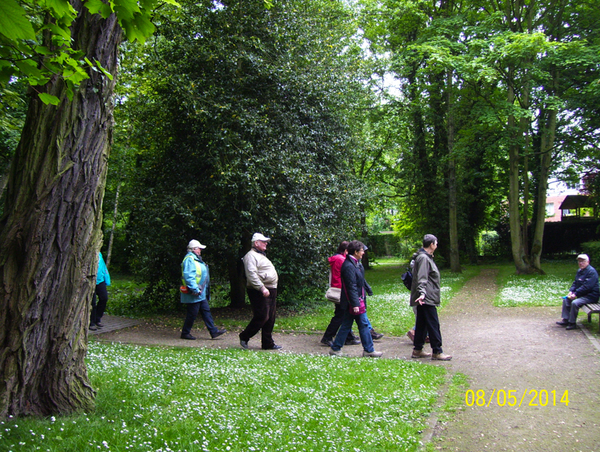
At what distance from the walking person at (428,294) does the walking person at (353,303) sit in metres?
0.90

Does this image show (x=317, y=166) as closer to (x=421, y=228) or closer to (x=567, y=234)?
(x=421, y=228)

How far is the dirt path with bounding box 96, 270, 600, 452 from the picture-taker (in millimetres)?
4812

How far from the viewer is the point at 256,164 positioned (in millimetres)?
12031

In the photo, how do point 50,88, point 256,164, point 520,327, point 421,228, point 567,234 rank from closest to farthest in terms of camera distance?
point 50,88 → point 520,327 → point 256,164 → point 421,228 → point 567,234

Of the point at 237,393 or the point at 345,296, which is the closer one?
the point at 237,393

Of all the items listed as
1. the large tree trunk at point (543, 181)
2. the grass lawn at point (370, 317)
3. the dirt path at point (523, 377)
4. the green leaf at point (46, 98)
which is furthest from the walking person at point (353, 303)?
the large tree trunk at point (543, 181)

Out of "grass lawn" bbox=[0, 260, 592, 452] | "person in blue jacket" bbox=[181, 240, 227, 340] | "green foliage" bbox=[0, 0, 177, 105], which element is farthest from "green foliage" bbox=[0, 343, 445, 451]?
"green foliage" bbox=[0, 0, 177, 105]

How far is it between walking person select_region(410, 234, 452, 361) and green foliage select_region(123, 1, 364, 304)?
4627mm

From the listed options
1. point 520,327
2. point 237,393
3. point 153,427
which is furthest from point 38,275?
point 520,327

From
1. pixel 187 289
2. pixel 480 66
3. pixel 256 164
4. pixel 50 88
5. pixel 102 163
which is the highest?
pixel 480 66

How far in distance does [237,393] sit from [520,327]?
25.5 feet

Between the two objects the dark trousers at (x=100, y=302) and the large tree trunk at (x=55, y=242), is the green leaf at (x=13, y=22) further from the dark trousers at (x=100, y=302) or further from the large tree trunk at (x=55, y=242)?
the dark trousers at (x=100, y=302)

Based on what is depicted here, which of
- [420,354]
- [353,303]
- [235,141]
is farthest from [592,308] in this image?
[235,141]
